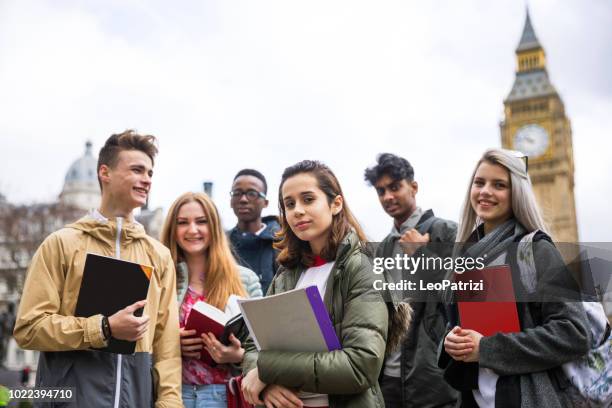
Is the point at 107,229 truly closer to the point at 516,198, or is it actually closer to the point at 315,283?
the point at 315,283

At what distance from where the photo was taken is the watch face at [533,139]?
248 ft

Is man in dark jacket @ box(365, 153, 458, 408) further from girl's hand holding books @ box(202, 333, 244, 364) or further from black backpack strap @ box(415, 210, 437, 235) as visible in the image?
girl's hand holding books @ box(202, 333, 244, 364)

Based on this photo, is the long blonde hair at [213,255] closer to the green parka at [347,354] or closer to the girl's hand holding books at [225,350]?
the girl's hand holding books at [225,350]

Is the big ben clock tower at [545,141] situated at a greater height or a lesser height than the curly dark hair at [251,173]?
greater

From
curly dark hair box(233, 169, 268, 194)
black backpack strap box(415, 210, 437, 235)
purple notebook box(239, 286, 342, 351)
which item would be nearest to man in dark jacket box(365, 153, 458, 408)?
black backpack strap box(415, 210, 437, 235)

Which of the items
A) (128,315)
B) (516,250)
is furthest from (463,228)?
(128,315)

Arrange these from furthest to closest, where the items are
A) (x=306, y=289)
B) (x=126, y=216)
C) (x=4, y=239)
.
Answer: (x=4, y=239)
(x=126, y=216)
(x=306, y=289)

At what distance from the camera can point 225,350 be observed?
3.31m

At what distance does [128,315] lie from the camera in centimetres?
296

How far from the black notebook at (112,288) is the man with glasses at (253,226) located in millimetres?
2046

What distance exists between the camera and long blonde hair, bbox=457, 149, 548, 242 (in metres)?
2.77

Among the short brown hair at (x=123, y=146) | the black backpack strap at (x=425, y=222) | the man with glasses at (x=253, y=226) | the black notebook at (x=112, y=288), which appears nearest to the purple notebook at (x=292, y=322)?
the black notebook at (x=112, y=288)

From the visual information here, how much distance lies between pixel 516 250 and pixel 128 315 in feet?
5.52

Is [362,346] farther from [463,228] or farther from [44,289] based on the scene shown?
[44,289]
